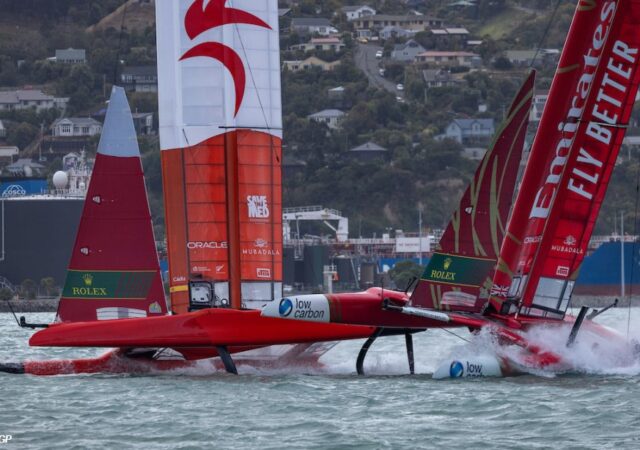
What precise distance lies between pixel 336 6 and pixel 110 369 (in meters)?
106

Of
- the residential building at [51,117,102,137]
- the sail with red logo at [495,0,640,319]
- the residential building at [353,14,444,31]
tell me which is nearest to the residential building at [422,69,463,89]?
the residential building at [353,14,444,31]

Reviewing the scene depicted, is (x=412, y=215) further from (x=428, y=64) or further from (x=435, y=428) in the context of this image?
(x=435, y=428)

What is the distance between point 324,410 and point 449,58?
93016 millimetres

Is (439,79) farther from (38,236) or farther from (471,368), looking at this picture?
(471,368)

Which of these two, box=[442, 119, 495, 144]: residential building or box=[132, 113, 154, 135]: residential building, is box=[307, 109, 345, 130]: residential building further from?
box=[132, 113, 154, 135]: residential building

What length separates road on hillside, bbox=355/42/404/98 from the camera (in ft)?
335

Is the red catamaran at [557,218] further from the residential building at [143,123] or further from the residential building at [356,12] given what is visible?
the residential building at [356,12]

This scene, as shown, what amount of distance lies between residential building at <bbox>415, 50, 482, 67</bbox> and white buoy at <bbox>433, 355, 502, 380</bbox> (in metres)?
88.2

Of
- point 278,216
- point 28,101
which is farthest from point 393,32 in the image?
point 278,216

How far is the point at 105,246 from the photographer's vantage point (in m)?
19.5

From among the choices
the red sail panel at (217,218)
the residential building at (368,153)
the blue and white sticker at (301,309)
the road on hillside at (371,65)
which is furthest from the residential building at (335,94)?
the blue and white sticker at (301,309)

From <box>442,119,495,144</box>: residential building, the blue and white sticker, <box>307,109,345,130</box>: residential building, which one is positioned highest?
<box>307,109,345,130</box>: residential building

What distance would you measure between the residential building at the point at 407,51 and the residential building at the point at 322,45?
133 inches

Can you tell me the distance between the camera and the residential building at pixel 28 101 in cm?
9594
